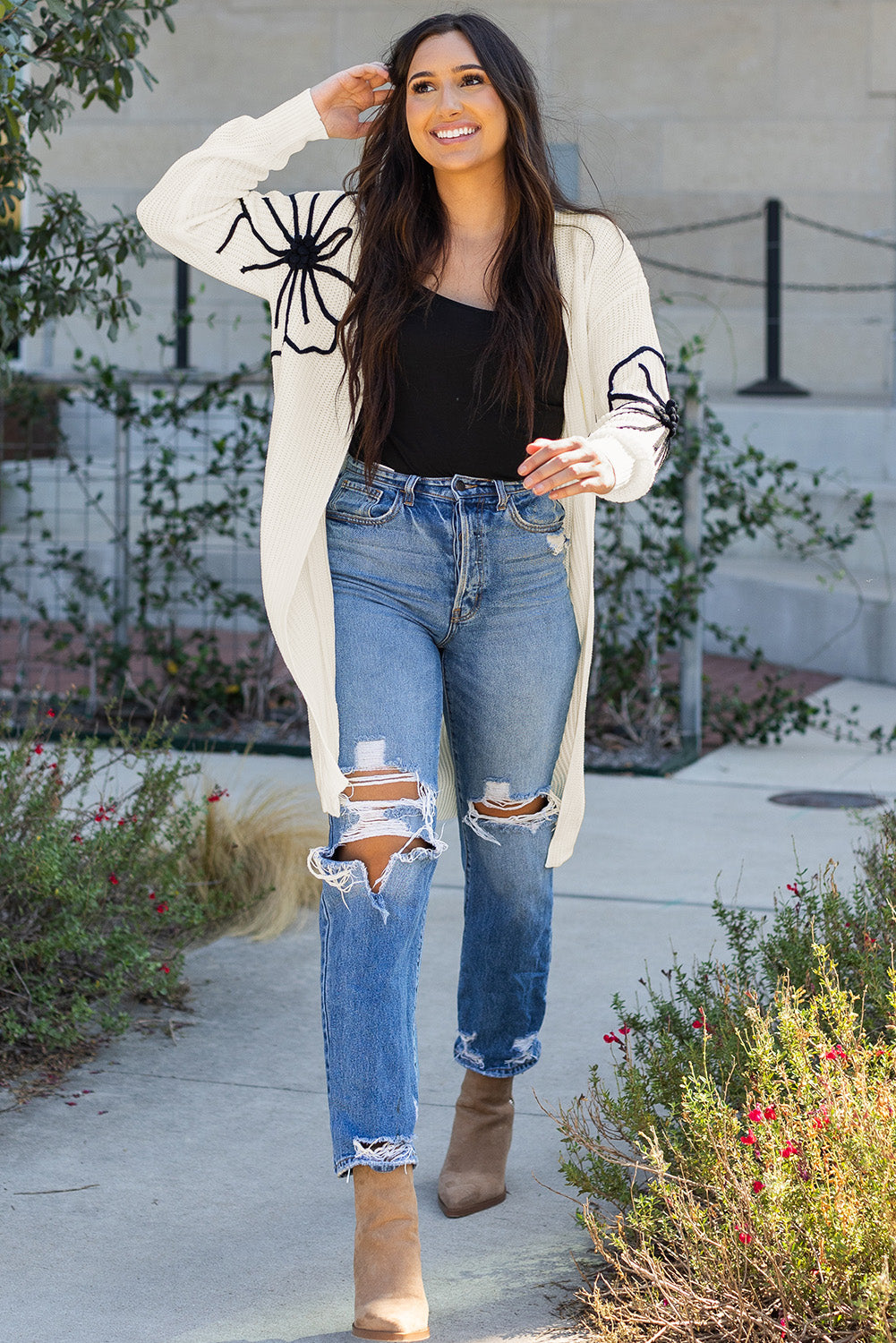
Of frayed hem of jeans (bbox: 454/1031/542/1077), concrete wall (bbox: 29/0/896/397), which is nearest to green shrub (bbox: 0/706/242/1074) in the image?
frayed hem of jeans (bbox: 454/1031/542/1077)

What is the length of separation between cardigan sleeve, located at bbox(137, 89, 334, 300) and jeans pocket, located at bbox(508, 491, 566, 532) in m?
0.53

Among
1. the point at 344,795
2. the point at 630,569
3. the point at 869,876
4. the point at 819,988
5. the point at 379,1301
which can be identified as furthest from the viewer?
the point at 630,569

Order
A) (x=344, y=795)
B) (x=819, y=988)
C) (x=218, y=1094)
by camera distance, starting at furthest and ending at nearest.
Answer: (x=218, y=1094)
(x=819, y=988)
(x=344, y=795)

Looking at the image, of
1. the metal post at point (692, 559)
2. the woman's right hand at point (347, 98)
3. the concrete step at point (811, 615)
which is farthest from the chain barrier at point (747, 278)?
the woman's right hand at point (347, 98)

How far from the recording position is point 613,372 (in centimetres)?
271

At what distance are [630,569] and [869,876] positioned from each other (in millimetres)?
3174

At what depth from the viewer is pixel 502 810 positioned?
2830mm

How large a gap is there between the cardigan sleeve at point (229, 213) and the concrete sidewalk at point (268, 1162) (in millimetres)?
1411

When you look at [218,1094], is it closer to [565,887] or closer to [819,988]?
[819,988]

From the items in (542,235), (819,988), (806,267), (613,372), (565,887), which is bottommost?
(565,887)

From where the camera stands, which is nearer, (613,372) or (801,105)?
(613,372)

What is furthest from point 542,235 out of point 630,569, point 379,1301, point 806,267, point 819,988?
point 806,267

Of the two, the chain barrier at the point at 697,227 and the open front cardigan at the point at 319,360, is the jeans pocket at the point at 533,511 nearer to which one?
the open front cardigan at the point at 319,360

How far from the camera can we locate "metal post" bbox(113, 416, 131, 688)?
7250 millimetres
